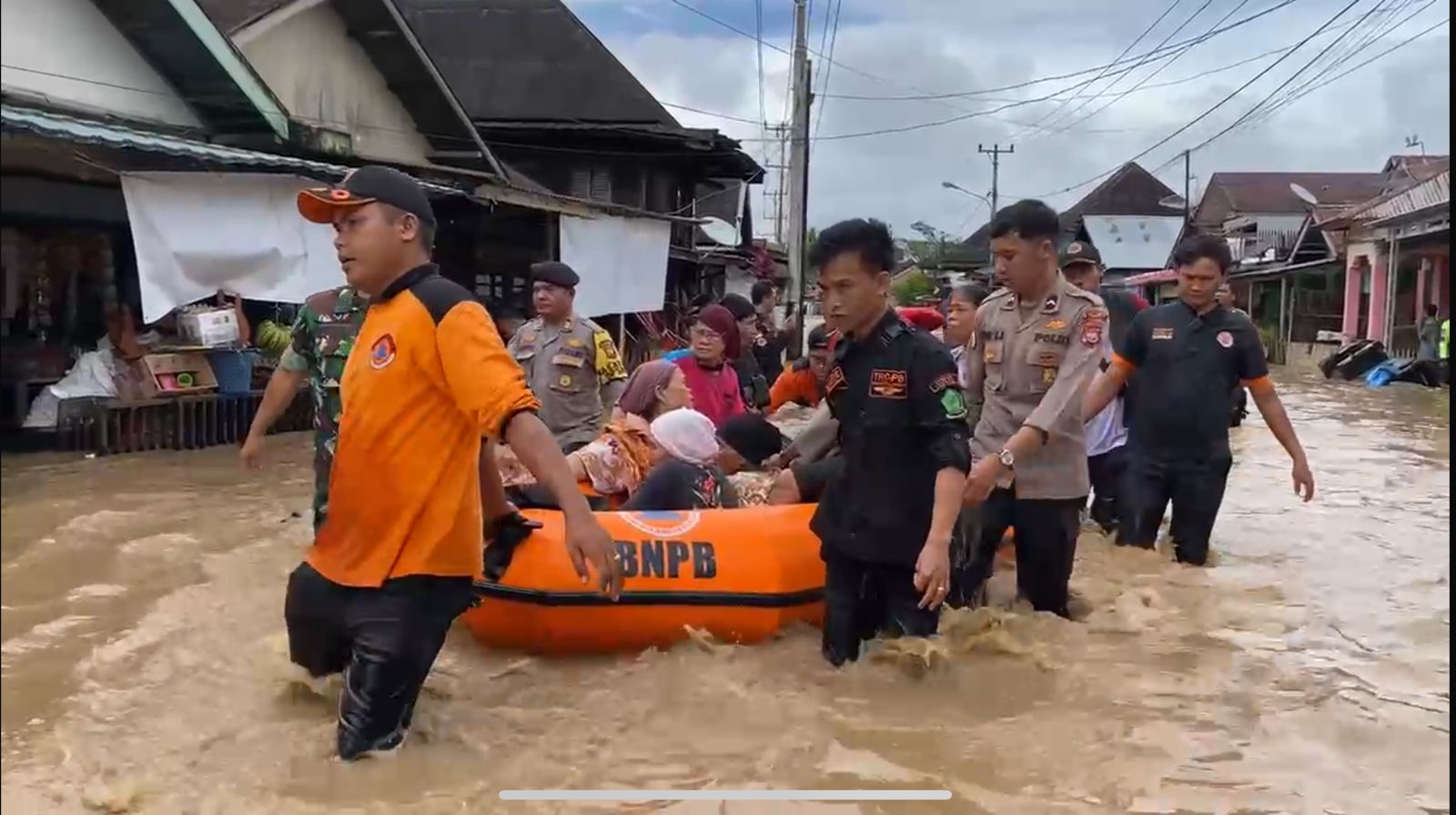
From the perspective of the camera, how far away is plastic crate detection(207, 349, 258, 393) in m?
10.8

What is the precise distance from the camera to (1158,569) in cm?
619

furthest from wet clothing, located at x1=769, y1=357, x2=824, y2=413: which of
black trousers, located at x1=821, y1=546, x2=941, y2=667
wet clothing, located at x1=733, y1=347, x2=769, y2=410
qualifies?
A: wet clothing, located at x1=733, y1=347, x2=769, y2=410

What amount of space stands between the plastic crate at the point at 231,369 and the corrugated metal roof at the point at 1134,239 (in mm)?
44007

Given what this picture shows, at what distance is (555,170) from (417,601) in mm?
17599

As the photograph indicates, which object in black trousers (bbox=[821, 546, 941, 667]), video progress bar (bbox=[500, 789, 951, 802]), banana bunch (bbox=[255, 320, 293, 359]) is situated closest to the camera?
video progress bar (bbox=[500, 789, 951, 802])

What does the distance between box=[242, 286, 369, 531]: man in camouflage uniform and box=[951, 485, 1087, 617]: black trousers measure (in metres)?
2.36

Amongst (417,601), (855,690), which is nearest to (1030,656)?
(855,690)

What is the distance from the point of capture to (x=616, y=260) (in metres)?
15.8

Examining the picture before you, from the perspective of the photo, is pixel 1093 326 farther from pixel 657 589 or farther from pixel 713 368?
pixel 713 368

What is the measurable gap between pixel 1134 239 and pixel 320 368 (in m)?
51.0

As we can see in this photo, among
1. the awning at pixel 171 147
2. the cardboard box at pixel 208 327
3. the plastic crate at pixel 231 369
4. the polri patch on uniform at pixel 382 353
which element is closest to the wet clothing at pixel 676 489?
the polri patch on uniform at pixel 382 353

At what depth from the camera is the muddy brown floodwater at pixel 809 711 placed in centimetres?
357

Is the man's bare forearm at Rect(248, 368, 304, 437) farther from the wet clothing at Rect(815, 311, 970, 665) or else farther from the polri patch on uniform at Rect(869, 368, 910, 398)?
the polri patch on uniform at Rect(869, 368, 910, 398)

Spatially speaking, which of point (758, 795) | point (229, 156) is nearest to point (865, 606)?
point (758, 795)
